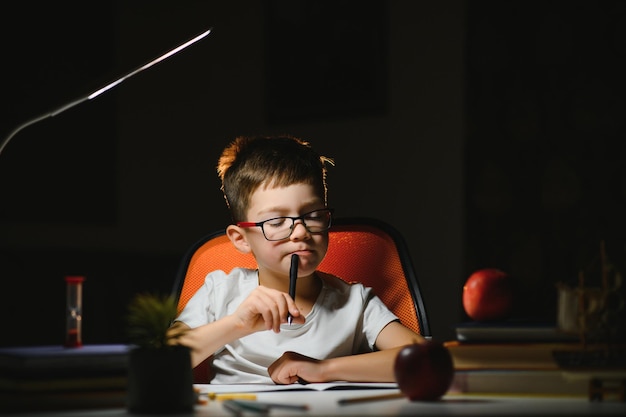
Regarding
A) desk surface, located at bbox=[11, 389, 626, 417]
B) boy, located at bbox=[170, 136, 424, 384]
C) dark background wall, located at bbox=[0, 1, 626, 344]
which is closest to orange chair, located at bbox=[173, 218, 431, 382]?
boy, located at bbox=[170, 136, 424, 384]

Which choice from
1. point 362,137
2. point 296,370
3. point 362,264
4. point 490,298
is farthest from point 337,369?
point 362,137

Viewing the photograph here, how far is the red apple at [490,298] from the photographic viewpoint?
4.58 feet

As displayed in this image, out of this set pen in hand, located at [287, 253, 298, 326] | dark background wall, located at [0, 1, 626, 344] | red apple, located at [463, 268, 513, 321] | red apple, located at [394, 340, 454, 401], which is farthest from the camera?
dark background wall, located at [0, 1, 626, 344]

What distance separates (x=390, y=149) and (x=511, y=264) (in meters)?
0.69

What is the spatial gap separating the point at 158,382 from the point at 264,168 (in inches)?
29.6

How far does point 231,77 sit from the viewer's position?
4.02 m

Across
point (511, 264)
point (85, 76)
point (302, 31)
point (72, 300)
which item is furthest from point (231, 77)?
point (72, 300)

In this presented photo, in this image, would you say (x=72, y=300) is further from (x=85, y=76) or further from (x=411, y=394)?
(x=85, y=76)

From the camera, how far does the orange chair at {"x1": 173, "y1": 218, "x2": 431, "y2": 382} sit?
1.84 meters

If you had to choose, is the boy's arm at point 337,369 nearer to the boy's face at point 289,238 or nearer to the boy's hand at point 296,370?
the boy's hand at point 296,370

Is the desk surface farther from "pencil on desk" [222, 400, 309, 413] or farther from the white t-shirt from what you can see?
the white t-shirt

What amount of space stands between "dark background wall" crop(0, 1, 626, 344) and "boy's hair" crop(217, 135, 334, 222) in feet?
5.30

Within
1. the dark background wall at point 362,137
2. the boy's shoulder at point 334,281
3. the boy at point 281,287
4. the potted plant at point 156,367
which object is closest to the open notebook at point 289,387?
the boy at point 281,287

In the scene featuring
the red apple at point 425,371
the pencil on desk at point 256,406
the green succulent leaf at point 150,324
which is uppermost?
the green succulent leaf at point 150,324
